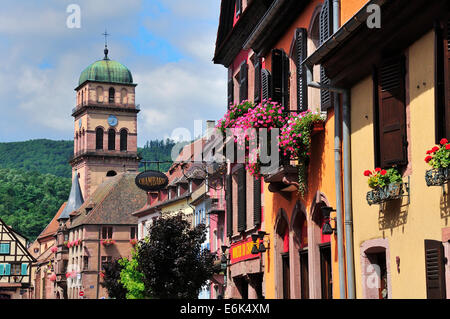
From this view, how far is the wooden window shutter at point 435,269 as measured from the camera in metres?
10.8

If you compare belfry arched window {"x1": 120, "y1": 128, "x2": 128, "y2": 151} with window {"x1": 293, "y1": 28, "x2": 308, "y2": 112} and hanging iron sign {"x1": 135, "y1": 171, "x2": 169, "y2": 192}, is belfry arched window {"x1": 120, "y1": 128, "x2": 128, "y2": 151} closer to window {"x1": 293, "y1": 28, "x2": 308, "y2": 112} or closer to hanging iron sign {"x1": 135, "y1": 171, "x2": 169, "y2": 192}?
hanging iron sign {"x1": 135, "y1": 171, "x2": 169, "y2": 192}

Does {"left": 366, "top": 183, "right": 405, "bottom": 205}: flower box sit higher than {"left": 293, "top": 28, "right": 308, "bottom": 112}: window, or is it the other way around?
{"left": 293, "top": 28, "right": 308, "bottom": 112}: window

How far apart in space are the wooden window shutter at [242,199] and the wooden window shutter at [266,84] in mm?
4734

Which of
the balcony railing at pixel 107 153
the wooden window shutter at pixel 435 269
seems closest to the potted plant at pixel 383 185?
the wooden window shutter at pixel 435 269

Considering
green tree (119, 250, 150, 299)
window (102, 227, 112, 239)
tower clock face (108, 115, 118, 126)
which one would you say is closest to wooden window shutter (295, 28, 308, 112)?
green tree (119, 250, 150, 299)

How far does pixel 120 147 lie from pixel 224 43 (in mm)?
100325

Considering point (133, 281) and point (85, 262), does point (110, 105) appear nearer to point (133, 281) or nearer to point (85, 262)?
point (85, 262)

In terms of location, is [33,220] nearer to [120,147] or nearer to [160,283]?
[120,147]

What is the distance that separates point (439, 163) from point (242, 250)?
1434 cm

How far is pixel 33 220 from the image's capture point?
145625mm

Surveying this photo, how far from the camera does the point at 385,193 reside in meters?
12.4

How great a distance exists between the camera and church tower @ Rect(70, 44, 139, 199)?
122 metres

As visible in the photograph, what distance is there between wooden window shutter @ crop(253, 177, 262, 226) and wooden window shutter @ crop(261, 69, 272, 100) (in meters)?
2.89
